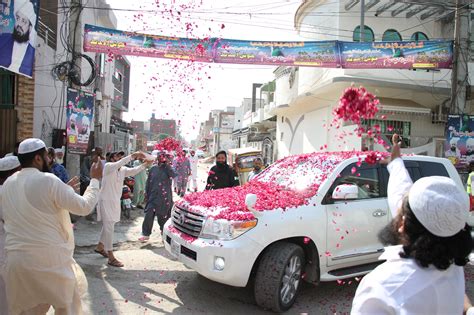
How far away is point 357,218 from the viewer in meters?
5.04

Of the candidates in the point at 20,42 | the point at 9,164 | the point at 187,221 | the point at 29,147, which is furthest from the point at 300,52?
the point at 29,147

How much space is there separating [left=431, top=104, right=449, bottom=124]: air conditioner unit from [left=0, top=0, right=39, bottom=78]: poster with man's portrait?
1510cm

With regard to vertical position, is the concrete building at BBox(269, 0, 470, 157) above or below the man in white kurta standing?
above

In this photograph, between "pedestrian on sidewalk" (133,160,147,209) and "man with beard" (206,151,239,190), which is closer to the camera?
"man with beard" (206,151,239,190)

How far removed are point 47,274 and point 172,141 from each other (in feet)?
15.4

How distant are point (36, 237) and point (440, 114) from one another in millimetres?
16827

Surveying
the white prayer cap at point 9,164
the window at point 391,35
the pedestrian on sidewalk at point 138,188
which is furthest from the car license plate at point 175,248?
the window at point 391,35

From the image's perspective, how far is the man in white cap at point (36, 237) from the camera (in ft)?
8.97

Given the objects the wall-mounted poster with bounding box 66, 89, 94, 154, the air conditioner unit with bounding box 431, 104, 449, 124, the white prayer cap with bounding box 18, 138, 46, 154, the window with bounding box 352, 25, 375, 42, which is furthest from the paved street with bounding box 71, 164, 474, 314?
the window with bounding box 352, 25, 375, 42

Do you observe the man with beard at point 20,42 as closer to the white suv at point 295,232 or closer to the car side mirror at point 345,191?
the white suv at point 295,232

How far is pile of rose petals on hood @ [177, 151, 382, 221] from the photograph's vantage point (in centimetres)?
459

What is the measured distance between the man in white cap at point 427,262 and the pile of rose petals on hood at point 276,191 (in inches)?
108

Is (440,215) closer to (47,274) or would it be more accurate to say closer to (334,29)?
(47,274)

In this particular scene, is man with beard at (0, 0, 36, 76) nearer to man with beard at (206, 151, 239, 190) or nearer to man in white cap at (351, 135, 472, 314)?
man with beard at (206, 151, 239, 190)
